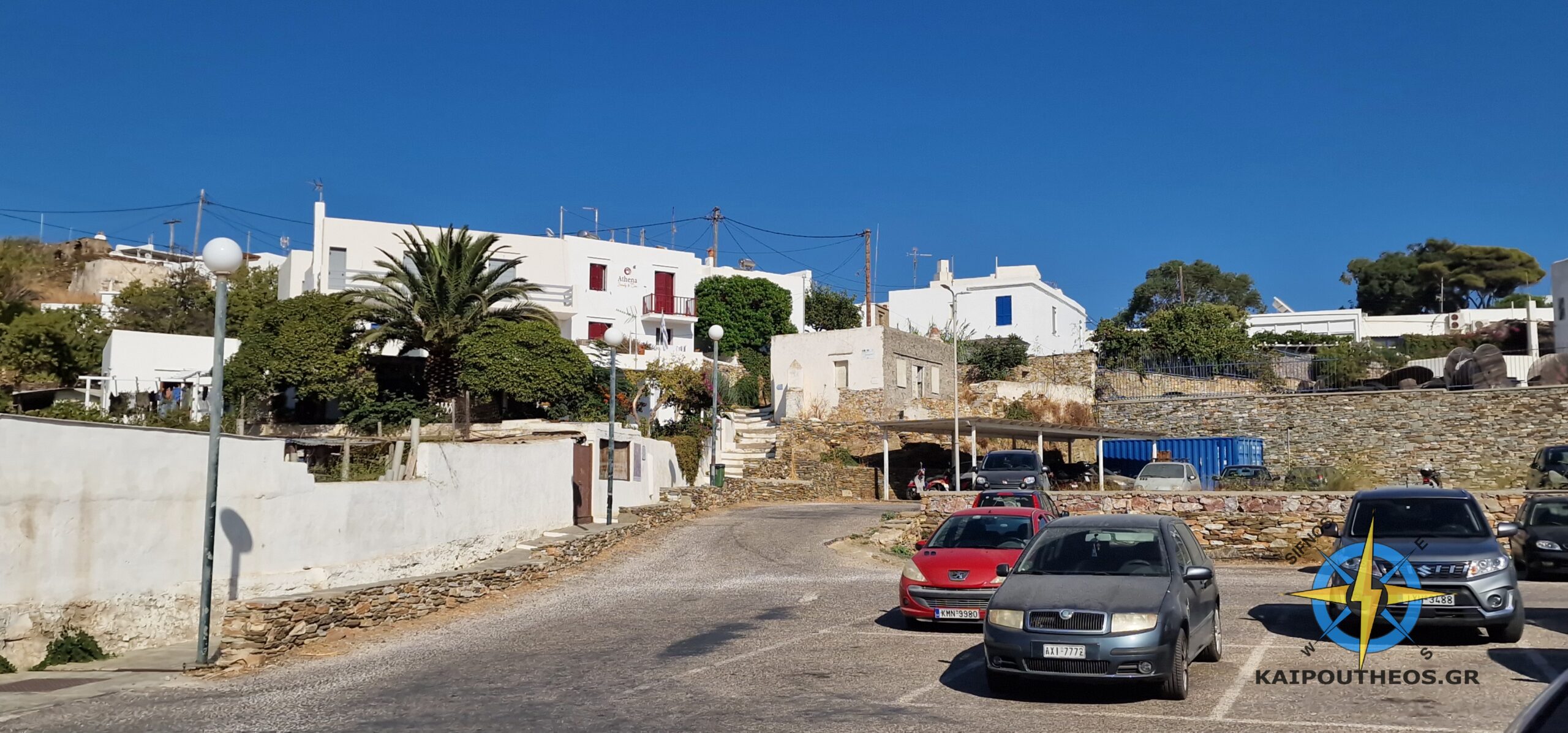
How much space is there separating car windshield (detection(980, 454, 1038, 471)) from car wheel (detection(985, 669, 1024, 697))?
20086mm

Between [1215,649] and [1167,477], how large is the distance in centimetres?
2020

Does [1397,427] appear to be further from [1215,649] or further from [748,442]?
[1215,649]

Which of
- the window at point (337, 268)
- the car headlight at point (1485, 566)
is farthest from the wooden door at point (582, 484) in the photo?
the window at point (337, 268)

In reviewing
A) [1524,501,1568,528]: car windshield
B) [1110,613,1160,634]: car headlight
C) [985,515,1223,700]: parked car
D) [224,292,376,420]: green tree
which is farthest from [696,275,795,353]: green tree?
[1110,613,1160,634]: car headlight

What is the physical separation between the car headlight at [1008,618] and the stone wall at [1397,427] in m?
30.8

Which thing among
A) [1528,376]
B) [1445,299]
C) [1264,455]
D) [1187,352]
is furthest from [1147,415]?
[1445,299]

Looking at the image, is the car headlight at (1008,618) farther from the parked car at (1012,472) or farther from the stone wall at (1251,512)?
the parked car at (1012,472)

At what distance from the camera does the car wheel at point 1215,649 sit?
10844 millimetres

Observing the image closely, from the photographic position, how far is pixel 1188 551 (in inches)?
421

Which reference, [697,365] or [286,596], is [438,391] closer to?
[697,365]

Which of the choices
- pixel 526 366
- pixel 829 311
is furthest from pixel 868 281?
pixel 526 366

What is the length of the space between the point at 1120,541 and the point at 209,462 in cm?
951

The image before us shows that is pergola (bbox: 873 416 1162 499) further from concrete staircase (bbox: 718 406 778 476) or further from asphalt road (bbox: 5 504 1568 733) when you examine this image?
asphalt road (bbox: 5 504 1568 733)

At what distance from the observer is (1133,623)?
898 cm
